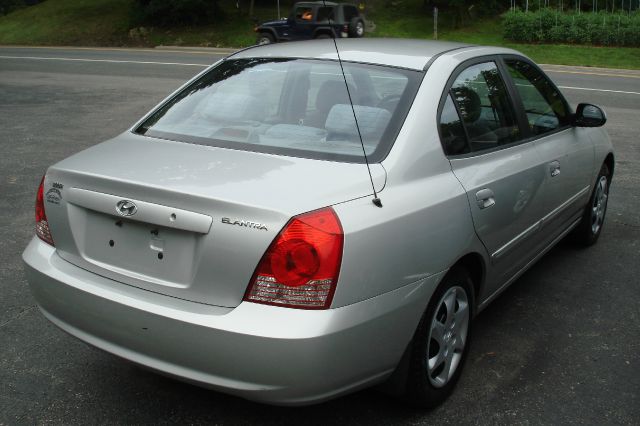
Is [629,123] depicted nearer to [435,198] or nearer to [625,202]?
[625,202]

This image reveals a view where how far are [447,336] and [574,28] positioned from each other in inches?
1058

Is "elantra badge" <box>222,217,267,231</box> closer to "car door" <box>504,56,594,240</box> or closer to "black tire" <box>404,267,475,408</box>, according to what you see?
"black tire" <box>404,267,475,408</box>

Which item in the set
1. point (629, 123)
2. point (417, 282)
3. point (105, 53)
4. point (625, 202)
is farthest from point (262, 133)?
point (105, 53)

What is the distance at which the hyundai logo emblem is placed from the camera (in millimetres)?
2844

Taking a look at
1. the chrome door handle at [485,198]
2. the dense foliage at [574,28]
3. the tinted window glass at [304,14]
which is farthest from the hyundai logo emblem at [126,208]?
the dense foliage at [574,28]

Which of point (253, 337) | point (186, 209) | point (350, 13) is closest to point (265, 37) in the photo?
point (350, 13)

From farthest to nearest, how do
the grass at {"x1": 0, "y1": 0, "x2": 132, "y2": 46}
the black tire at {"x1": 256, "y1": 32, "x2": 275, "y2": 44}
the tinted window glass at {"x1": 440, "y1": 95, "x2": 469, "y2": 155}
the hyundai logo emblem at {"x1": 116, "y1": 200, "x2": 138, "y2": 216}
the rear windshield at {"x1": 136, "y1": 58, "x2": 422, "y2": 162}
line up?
the grass at {"x1": 0, "y1": 0, "x2": 132, "y2": 46} → the black tire at {"x1": 256, "y1": 32, "x2": 275, "y2": 44} → the tinted window glass at {"x1": 440, "y1": 95, "x2": 469, "y2": 155} → the rear windshield at {"x1": 136, "y1": 58, "x2": 422, "y2": 162} → the hyundai logo emblem at {"x1": 116, "y1": 200, "x2": 138, "y2": 216}

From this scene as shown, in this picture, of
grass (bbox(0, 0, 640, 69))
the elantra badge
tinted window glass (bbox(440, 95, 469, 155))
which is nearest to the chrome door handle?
tinted window glass (bbox(440, 95, 469, 155))

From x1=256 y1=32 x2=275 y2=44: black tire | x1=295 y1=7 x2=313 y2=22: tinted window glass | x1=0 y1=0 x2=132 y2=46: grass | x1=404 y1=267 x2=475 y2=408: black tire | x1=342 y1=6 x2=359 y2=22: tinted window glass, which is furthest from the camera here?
x1=0 y1=0 x2=132 y2=46: grass

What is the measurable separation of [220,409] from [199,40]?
3097cm

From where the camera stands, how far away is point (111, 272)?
9.71 ft

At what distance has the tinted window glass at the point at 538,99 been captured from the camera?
4.43 meters

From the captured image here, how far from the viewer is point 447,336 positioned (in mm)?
3410

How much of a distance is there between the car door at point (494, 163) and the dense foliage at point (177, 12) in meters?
31.6
